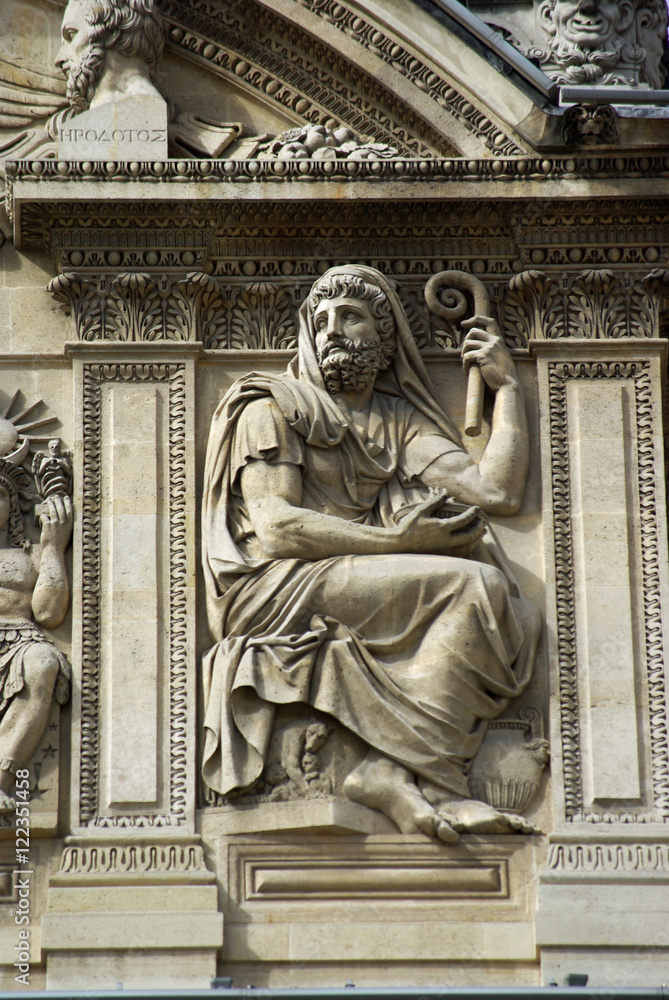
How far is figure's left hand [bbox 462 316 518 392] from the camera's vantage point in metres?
16.2

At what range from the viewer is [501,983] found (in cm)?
1469

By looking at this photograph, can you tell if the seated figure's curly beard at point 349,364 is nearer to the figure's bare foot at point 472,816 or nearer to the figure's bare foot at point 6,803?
the figure's bare foot at point 472,816

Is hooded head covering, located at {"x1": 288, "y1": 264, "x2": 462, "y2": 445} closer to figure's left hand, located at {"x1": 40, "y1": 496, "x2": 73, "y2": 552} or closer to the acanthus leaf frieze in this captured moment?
Result: the acanthus leaf frieze

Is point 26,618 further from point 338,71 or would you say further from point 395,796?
point 338,71

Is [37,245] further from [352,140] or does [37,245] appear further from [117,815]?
[117,815]

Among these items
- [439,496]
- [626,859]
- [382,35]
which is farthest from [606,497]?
[382,35]

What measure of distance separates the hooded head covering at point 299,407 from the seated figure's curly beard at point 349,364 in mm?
82

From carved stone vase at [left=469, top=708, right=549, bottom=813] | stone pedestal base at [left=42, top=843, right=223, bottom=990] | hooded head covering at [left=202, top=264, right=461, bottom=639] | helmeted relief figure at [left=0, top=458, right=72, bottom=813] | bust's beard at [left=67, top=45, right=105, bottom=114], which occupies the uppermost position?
bust's beard at [left=67, top=45, right=105, bottom=114]

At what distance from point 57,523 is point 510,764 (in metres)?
3.35

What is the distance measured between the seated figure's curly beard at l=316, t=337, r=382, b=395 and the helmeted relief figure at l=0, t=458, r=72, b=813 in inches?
75.8

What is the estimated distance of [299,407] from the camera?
1585 cm

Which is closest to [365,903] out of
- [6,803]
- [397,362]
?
[6,803]

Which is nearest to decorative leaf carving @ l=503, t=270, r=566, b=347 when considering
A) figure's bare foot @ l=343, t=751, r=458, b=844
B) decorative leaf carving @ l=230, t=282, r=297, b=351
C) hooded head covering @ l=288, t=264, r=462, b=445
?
hooded head covering @ l=288, t=264, r=462, b=445

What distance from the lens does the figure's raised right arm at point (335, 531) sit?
15477 mm
